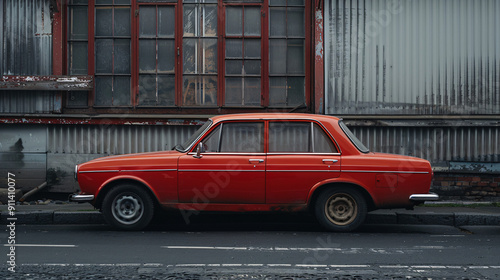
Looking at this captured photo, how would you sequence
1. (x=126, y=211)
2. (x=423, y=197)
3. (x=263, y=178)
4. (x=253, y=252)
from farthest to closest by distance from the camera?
1. (x=126, y=211)
2. (x=263, y=178)
3. (x=423, y=197)
4. (x=253, y=252)

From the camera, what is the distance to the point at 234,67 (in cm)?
1208

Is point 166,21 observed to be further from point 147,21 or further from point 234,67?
point 234,67

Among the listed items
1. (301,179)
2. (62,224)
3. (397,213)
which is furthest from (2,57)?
(397,213)

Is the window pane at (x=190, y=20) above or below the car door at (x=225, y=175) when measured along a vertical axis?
above

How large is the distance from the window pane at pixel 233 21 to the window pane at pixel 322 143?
4.38 metres

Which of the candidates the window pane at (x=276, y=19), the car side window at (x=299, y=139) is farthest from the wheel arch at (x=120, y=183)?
the window pane at (x=276, y=19)

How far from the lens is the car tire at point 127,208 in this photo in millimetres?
8203

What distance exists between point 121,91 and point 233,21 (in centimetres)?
259

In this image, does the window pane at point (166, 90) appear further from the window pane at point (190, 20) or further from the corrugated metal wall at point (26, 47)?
the corrugated metal wall at point (26, 47)

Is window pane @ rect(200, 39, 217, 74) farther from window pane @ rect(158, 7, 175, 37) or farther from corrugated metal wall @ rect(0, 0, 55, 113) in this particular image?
corrugated metal wall @ rect(0, 0, 55, 113)

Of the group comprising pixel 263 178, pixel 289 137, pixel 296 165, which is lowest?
pixel 263 178

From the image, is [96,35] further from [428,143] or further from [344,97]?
[428,143]

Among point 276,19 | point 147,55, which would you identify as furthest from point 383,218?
point 147,55

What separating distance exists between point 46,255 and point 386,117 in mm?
7095
